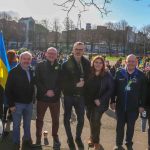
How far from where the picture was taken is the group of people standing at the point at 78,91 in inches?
270

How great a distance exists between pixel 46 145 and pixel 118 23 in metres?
83.1

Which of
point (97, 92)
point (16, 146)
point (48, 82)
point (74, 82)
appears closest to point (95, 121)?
point (97, 92)

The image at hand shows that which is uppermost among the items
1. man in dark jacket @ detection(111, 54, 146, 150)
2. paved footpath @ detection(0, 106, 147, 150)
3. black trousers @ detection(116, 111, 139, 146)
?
man in dark jacket @ detection(111, 54, 146, 150)

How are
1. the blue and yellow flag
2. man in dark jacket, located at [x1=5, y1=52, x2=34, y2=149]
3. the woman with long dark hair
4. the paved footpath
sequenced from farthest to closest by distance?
the blue and yellow flag
the paved footpath
the woman with long dark hair
man in dark jacket, located at [x1=5, y1=52, x2=34, y2=149]

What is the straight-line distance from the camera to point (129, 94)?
6852mm

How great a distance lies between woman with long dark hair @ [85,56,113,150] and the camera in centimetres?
703

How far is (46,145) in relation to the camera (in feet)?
24.0

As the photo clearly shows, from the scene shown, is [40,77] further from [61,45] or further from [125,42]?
[125,42]

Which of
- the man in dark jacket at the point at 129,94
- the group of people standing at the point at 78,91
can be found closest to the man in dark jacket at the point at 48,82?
the group of people standing at the point at 78,91

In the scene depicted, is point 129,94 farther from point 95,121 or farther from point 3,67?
point 3,67

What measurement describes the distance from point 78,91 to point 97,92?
13.5 inches

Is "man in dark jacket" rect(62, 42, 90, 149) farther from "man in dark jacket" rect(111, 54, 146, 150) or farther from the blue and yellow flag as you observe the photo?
the blue and yellow flag

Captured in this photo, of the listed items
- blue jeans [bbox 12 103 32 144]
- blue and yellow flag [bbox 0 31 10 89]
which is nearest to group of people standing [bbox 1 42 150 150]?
blue jeans [bbox 12 103 32 144]

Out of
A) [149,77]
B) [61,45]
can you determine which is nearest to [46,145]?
[149,77]
